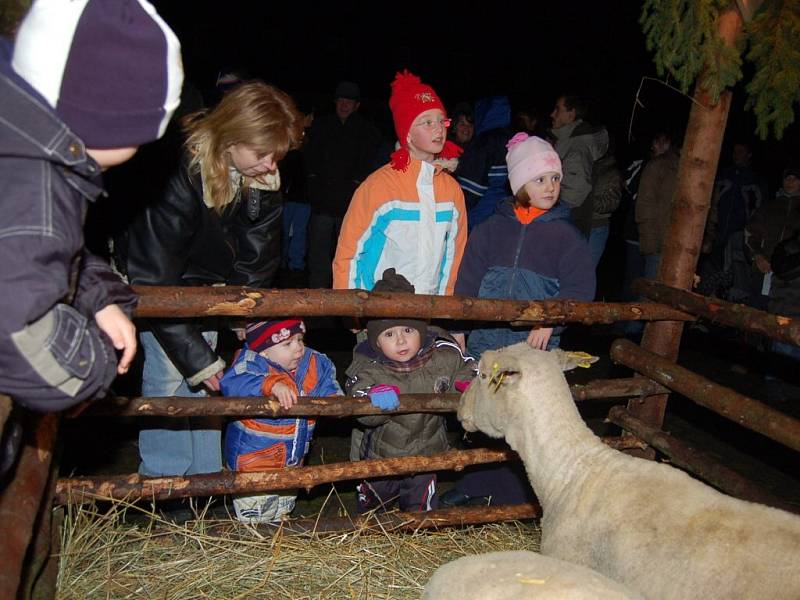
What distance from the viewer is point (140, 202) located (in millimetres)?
3066

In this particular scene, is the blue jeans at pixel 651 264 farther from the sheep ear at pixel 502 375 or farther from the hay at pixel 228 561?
the sheep ear at pixel 502 375

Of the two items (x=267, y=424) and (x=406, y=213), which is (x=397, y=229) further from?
(x=267, y=424)

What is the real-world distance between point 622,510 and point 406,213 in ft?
6.56

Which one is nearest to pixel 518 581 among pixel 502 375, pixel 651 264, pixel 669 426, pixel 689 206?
pixel 502 375

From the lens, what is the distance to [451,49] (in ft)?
65.4

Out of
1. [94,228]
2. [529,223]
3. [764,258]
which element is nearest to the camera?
[94,228]

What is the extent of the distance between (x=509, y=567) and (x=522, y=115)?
6875 mm

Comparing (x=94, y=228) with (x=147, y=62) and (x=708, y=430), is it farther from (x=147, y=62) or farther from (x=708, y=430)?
(x=708, y=430)

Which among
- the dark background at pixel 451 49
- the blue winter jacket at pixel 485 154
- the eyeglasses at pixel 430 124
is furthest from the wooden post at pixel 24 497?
the dark background at pixel 451 49

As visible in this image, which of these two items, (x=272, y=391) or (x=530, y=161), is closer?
(x=272, y=391)

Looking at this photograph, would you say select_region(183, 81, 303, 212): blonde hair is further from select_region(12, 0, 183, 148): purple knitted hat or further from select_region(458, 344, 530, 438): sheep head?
select_region(12, 0, 183, 148): purple knitted hat

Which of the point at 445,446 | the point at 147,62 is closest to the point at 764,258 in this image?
the point at 445,446

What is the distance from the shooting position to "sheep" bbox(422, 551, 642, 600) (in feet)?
5.85

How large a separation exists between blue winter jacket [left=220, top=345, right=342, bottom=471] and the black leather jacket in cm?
18
